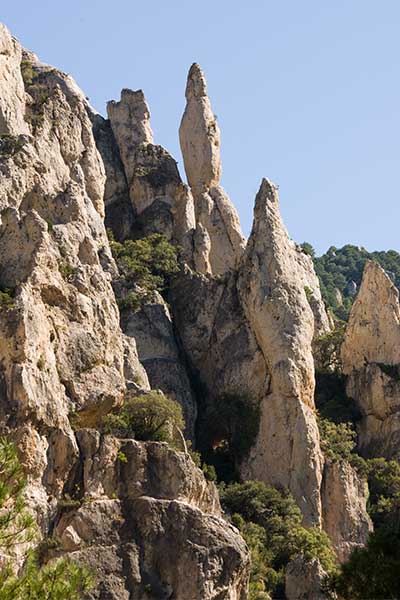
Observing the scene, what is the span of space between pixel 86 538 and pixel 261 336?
18.1m

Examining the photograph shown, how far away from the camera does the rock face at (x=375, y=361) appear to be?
66.0 m

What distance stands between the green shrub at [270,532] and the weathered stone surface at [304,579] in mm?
787

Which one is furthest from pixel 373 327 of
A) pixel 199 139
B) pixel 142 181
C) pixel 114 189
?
pixel 114 189

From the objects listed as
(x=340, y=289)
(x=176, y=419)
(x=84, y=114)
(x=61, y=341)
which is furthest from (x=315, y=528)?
(x=340, y=289)

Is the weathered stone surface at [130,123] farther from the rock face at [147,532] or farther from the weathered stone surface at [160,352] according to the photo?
the rock face at [147,532]

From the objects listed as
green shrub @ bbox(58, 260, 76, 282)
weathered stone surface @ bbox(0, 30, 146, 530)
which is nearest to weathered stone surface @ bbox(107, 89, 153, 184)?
weathered stone surface @ bbox(0, 30, 146, 530)

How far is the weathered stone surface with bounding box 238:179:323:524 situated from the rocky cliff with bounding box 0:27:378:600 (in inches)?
3.1

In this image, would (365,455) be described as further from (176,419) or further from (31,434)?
(31,434)

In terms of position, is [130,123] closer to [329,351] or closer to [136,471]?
[329,351]

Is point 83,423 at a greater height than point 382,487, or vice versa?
point 382,487

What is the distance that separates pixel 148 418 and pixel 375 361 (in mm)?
16593

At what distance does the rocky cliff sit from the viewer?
48.5 metres

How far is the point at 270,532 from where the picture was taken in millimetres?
56844

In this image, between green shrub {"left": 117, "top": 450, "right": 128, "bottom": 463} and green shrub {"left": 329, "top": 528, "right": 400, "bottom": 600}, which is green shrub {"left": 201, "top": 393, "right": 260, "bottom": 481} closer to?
green shrub {"left": 117, "top": 450, "right": 128, "bottom": 463}
